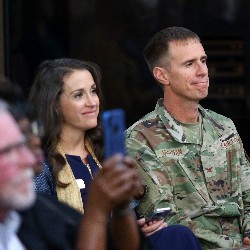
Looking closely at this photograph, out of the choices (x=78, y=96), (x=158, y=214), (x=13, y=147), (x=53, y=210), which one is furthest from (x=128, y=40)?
(x=13, y=147)

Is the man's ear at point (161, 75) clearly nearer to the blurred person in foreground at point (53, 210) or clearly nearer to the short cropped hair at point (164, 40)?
the short cropped hair at point (164, 40)

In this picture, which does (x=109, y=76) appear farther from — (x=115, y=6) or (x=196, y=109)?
(x=196, y=109)

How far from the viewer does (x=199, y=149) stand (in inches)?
210

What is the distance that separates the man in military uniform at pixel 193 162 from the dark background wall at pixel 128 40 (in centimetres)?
140

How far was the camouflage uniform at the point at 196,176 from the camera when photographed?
5172 millimetres

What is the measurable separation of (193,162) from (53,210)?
98.9 inches

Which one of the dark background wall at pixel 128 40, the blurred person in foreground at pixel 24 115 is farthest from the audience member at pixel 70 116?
the blurred person in foreground at pixel 24 115

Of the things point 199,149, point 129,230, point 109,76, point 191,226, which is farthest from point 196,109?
point 129,230

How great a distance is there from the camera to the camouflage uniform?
17.0 ft

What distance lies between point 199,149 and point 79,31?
1.87 m

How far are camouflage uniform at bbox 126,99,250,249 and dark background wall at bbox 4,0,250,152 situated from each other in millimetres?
1550

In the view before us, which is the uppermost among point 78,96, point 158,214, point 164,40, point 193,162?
point 164,40

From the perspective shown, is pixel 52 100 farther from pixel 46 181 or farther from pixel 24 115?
pixel 24 115

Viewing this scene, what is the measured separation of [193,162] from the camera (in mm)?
5293
